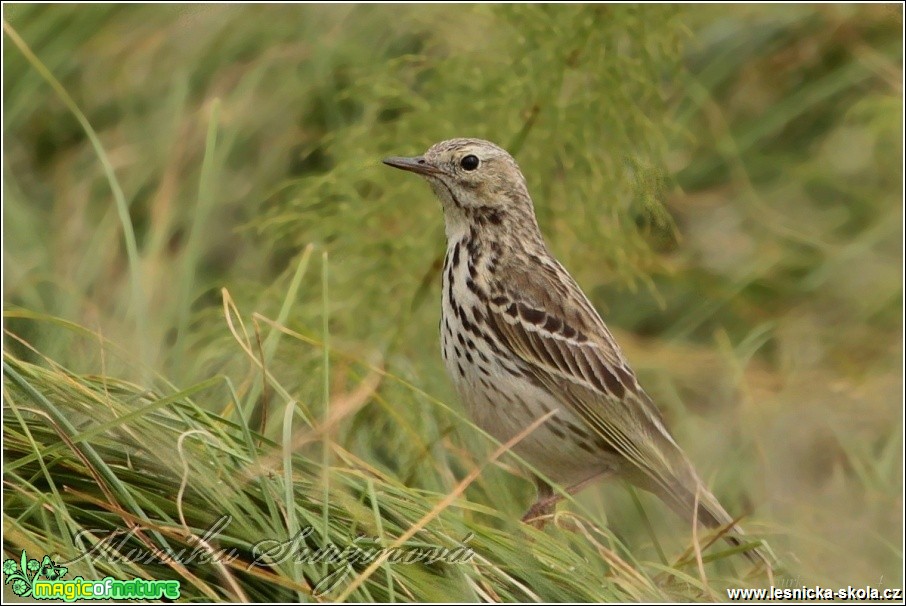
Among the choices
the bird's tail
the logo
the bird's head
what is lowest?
the bird's tail

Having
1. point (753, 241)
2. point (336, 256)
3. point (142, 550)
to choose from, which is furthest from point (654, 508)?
point (142, 550)

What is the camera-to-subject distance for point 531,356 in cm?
469

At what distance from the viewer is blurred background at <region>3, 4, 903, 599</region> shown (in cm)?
565

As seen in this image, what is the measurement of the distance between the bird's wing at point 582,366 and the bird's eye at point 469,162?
16.4 inches

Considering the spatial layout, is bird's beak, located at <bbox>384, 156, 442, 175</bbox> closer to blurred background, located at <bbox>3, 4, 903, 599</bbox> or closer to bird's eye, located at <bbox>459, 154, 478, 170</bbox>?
bird's eye, located at <bbox>459, 154, 478, 170</bbox>

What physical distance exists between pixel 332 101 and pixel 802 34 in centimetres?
305

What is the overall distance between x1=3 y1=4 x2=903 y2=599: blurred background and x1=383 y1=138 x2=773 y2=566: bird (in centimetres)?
30

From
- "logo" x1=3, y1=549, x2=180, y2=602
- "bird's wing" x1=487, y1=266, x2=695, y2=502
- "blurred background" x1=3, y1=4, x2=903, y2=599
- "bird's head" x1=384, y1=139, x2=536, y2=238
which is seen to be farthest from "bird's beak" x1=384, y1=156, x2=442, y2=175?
"logo" x1=3, y1=549, x2=180, y2=602

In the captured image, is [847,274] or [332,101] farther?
[847,274]

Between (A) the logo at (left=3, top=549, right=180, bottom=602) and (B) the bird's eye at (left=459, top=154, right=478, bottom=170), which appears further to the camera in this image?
(B) the bird's eye at (left=459, top=154, right=478, bottom=170)

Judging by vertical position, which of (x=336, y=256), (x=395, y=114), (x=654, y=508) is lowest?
(x=654, y=508)

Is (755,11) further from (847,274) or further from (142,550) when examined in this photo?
(142,550)

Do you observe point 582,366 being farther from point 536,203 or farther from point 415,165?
point 536,203

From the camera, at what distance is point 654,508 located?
6.43 m
